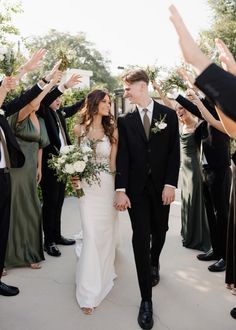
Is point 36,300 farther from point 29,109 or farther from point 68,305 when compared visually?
point 29,109

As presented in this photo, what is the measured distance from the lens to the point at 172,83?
4.77 metres

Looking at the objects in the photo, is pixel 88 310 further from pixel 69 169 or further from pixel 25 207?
pixel 25 207

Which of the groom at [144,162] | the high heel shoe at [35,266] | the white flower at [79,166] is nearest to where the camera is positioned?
the groom at [144,162]

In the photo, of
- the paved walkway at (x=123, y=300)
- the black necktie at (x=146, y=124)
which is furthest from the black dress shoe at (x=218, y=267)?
the black necktie at (x=146, y=124)

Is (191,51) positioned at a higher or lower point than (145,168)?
higher

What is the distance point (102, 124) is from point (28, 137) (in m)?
1.00

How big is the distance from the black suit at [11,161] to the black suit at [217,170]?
1899 mm

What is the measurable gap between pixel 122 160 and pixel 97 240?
0.92m

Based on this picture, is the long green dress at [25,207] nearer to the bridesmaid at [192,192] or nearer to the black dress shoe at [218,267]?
the bridesmaid at [192,192]

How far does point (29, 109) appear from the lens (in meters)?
4.50

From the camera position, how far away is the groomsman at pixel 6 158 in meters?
3.69

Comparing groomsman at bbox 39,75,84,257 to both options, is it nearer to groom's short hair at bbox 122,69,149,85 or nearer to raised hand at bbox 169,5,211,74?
groom's short hair at bbox 122,69,149,85

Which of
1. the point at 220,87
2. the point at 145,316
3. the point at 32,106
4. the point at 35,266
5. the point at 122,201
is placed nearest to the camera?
the point at 220,87

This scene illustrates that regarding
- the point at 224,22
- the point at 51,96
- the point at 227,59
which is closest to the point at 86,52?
the point at 224,22
